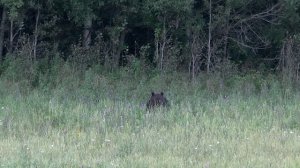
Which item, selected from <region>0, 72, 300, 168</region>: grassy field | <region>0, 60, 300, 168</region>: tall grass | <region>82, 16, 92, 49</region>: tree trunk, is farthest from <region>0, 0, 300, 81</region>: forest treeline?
<region>0, 72, 300, 168</region>: grassy field

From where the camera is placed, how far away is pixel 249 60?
86.0 ft

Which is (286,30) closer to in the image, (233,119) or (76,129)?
(233,119)

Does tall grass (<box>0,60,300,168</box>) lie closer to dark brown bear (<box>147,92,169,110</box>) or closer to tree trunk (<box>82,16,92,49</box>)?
dark brown bear (<box>147,92,169,110</box>)

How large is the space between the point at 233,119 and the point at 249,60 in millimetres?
12764

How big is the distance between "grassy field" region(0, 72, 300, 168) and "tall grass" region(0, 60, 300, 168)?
0.01 meters

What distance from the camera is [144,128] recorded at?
1267 centimetres

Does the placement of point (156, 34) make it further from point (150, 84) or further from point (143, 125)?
point (143, 125)

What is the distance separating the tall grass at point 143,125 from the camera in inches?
407

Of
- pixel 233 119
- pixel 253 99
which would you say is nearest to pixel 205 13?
pixel 253 99

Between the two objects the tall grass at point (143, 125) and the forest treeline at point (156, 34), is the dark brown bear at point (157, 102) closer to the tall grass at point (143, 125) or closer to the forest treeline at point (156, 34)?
the tall grass at point (143, 125)

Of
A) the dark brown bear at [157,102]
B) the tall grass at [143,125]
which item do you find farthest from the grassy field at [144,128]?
the dark brown bear at [157,102]

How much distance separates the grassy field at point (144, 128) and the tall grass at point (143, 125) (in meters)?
0.01

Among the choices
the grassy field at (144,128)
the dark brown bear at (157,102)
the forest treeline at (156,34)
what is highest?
the forest treeline at (156,34)

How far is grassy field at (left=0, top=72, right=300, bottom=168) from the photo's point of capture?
33.7 ft
